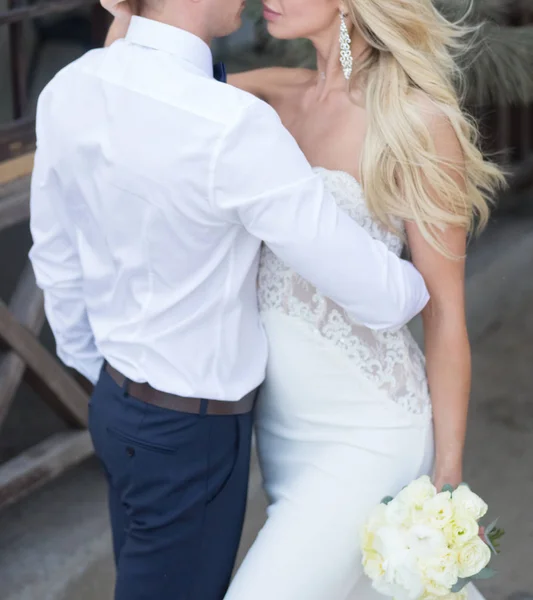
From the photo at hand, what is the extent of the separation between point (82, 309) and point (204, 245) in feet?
1.60

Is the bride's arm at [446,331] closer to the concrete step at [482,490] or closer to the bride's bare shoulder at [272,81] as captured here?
the bride's bare shoulder at [272,81]

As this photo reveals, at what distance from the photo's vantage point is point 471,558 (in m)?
1.72

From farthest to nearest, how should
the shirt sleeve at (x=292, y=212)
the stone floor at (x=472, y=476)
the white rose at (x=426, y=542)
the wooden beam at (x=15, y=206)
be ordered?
the stone floor at (x=472, y=476) < the wooden beam at (x=15, y=206) < the white rose at (x=426, y=542) < the shirt sleeve at (x=292, y=212)

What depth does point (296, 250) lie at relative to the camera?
5.13 feet

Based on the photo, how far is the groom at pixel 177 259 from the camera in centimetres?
153

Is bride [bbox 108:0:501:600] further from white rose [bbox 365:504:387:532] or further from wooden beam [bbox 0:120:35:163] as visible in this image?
wooden beam [bbox 0:120:35:163]

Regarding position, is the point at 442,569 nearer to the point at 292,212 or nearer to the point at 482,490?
the point at 292,212

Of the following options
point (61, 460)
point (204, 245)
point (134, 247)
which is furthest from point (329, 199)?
point (61, 460)

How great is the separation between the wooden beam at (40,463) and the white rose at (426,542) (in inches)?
73.9

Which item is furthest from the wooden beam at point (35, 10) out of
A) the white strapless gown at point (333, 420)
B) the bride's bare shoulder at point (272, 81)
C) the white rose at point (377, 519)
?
the white rose at point (377, 519)

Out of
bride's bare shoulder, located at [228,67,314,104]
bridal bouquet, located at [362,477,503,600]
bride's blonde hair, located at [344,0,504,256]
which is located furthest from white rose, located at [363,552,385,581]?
bride's bare shoulder, located at [228,67,314,104]

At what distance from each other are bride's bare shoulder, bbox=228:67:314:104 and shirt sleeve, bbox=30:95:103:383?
1.89ft

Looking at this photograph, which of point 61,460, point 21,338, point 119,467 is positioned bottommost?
point 61,460

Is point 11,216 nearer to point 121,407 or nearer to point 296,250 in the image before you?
point 121,407
